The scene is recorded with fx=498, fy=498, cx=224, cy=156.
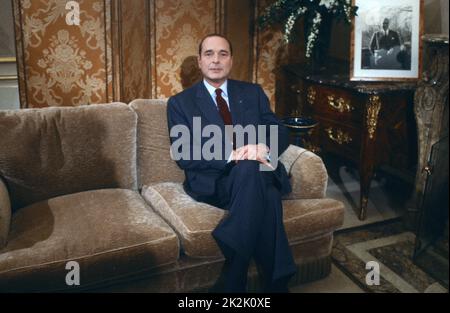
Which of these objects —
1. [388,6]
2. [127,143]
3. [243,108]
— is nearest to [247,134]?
[243,108]

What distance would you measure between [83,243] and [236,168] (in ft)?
2.22

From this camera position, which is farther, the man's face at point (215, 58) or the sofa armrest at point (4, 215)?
the man's face at point (215, 58)

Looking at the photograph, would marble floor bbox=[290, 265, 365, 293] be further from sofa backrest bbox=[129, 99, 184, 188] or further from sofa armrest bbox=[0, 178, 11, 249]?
A: sofa armrest bbox=[0, 178, 11, 249]

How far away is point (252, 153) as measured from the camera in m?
2.15

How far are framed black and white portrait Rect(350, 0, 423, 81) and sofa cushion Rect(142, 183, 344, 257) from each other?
105 cm

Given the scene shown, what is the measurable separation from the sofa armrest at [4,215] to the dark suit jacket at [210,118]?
2.49 ft

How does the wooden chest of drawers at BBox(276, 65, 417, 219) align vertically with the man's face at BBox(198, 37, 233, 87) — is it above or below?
below

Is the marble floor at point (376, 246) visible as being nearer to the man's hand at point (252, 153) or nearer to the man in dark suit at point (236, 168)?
the man in dark suit at point (236, 168)

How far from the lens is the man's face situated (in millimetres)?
2391

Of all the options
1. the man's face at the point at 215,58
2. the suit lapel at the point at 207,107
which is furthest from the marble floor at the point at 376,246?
the man's face at the point at 215,58

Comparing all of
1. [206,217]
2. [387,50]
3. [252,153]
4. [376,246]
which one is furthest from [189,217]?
[387,50]

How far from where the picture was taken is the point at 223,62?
2.41 meters

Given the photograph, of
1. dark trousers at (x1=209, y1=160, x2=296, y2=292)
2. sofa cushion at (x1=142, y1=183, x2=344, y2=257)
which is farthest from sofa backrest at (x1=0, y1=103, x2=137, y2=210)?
dark trousers at (x1=209, y1=160, x2=296, y2=292)

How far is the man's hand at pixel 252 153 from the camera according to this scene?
215 centimetres
